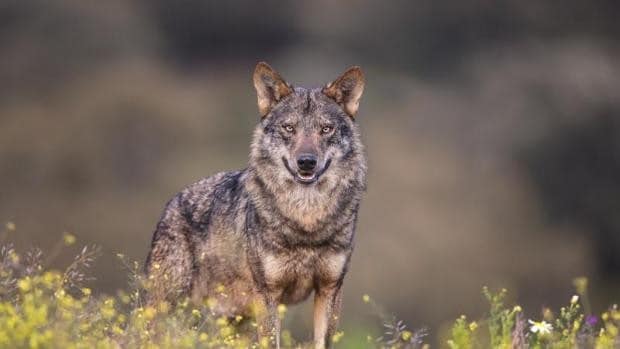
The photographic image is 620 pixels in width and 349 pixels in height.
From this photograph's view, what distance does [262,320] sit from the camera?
7582mm

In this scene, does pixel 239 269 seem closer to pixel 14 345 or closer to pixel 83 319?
pixel 83 319

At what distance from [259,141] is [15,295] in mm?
2421

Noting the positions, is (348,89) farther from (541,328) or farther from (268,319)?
(541,328)

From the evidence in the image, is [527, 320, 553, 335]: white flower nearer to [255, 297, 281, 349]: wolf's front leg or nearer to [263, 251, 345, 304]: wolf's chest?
[263, 251, 345, 304]: wolf's chest

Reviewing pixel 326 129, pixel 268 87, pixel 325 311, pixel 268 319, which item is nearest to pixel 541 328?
pixel 325 311

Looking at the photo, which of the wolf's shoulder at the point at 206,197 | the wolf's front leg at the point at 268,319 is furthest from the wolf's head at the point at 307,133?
the wolf's front leg at the point at 268,319

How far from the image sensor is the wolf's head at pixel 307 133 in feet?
25.5

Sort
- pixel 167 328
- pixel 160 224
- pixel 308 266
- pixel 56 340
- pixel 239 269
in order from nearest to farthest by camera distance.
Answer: pixel 56 340 < pixel 167 328 < pixel 308 266 < pixel 239 269 < pixel 160 224

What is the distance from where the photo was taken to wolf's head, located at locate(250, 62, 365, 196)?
25.5 ft

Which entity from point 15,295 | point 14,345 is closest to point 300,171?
point 15,295

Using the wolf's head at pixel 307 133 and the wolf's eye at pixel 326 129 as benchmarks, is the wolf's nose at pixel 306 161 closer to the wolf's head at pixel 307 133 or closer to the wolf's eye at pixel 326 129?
the wolf's head at pixel 307 133

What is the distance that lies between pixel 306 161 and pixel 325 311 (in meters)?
1.09

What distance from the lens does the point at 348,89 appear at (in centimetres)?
811

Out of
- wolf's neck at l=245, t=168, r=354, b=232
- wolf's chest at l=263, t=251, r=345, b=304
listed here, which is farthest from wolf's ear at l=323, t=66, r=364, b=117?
wolf's chest at l=263, t=251, r=345, b=304
